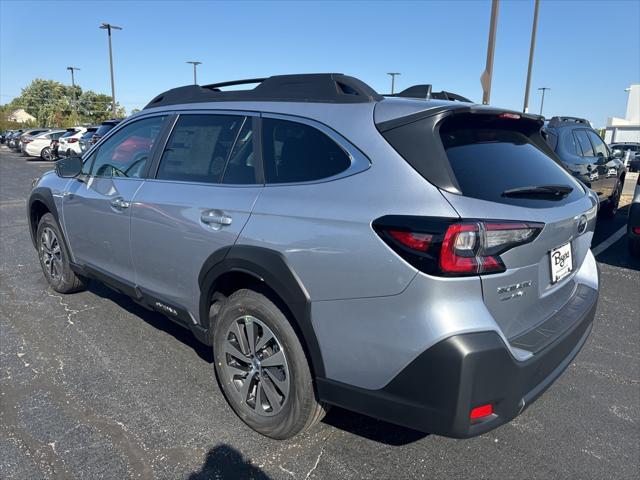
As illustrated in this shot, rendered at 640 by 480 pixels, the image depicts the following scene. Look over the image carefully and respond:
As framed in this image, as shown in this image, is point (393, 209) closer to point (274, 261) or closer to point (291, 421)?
point (274, 261)

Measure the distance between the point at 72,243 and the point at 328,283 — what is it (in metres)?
3.02

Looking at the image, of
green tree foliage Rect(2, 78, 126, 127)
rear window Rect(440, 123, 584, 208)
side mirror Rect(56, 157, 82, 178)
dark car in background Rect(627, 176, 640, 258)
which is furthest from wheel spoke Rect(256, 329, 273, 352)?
green tree foliage Rect(2, 78, 126, 127)

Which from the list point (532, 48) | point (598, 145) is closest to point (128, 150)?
point (598, 145)

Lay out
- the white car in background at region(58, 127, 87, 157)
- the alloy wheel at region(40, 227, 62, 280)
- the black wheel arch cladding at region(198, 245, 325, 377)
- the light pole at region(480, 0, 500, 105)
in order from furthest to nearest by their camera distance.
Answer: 1. the white car in background at region(58, 127, 87, 157)
2. the light pole at region(480, 0, 500, 105)
3. the alloy wheel at region(40, 227, 62, 280)
4. the black wheel arch cladding at region(198, 245, 325, 377)

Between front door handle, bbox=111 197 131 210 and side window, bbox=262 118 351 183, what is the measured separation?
130 centimetres

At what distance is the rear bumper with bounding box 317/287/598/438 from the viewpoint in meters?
1.84

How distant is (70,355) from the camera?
139 inches

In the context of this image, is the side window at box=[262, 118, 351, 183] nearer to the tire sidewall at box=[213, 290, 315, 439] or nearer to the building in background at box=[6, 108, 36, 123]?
the tire sidewall at box=[213, 290, 315, 439]

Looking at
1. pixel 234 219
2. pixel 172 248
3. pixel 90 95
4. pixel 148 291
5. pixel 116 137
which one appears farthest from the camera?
pixel 90 95

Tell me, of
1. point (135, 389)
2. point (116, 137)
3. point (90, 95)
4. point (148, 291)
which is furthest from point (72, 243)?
point (90, 95)

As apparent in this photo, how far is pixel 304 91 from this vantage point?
8.39 feet

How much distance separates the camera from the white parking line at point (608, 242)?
689 centimetres

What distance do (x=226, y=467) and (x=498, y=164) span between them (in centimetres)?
198

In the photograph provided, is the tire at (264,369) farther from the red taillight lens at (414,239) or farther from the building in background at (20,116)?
the building in background at (20,116)
